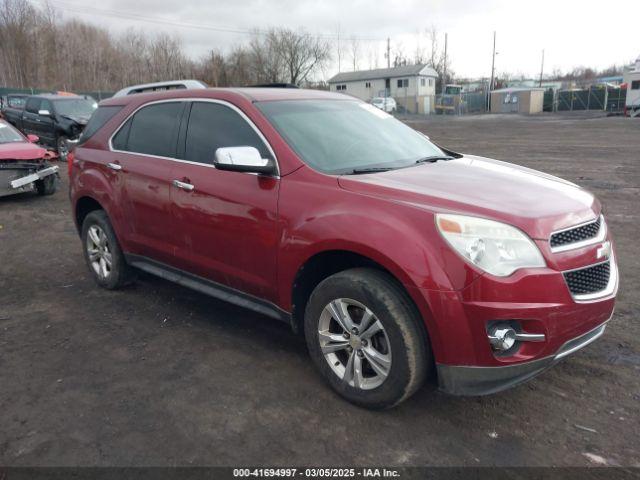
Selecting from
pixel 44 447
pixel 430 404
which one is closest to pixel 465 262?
pixel 430 404

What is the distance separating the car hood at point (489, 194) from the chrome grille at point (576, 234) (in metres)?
0.04

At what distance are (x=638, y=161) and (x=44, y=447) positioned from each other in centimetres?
1546

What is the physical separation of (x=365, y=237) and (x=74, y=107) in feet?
53.2

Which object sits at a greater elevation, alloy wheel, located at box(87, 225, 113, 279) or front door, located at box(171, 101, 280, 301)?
front door, located at box(171, 101, 280, 301)

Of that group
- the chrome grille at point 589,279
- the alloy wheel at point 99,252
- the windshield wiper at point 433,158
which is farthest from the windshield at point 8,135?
the chrome grille at point 589,279

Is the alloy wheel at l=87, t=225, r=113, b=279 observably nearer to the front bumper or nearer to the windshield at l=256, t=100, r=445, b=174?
the windshield at l=256, t=100, r=445, b=174

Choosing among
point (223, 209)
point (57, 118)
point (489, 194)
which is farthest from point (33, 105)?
point (489, 194)

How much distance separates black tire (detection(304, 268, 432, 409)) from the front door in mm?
616

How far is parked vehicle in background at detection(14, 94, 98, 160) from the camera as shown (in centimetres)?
1578

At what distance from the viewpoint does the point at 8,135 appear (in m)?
10.5

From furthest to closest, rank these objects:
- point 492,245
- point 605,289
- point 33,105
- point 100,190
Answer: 1. point 33,105
2. point 100,190
3. point 605,289
4. point 492,245

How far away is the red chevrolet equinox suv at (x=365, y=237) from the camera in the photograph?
2.72 m

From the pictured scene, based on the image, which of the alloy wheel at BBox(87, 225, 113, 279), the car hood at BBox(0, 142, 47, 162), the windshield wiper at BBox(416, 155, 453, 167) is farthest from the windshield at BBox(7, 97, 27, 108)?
the windshield wiper at BBox(416, 155, 453, 167)

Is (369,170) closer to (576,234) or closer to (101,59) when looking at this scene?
(576,234)
